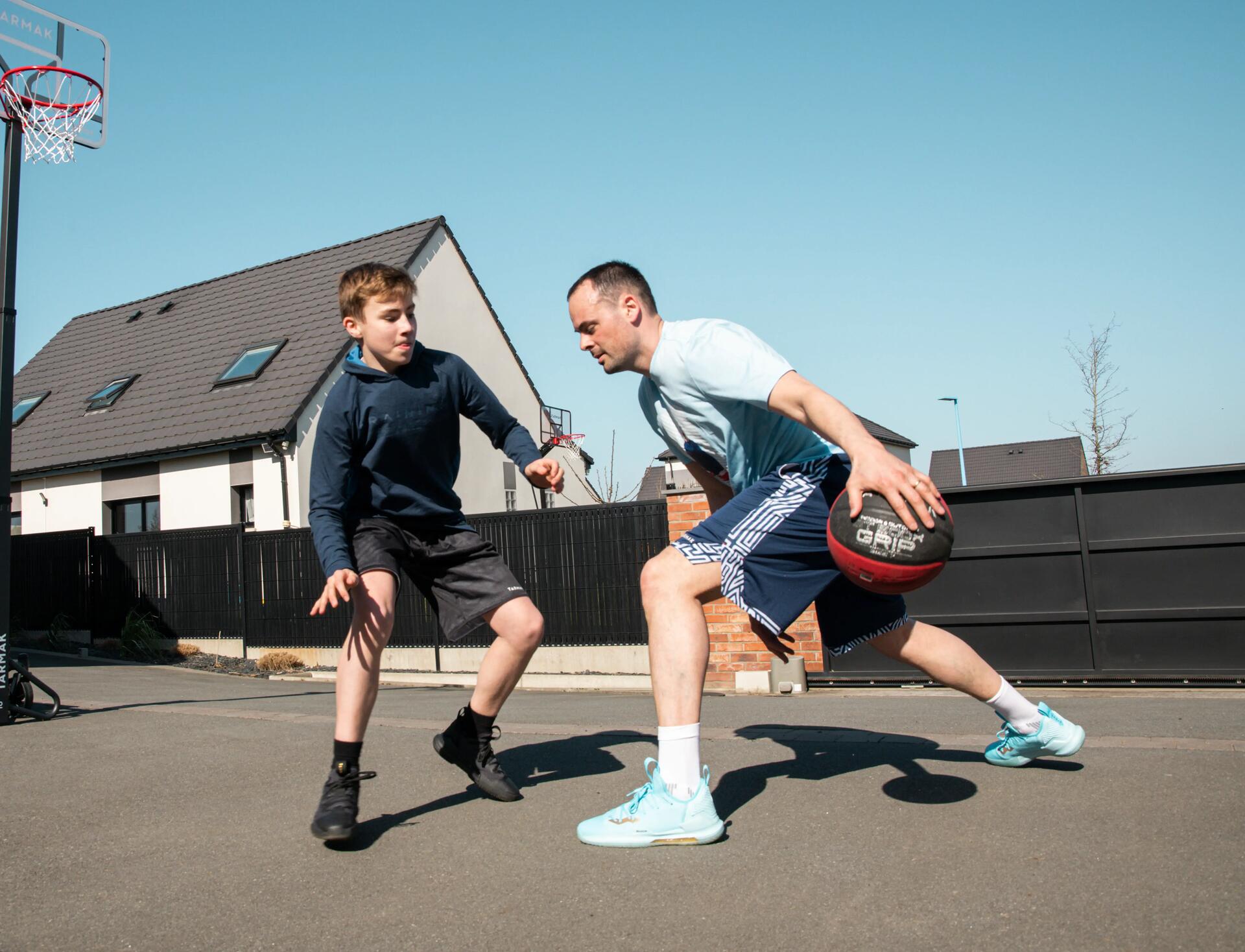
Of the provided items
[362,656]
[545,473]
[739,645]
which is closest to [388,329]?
[545,473]

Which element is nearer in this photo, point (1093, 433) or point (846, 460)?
point (846, 460)

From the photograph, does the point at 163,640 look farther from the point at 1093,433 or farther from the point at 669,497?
the point at 1093,433

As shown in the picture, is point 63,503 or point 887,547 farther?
point 63,503

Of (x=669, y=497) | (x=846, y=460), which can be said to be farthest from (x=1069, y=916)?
(x=669, y=497)

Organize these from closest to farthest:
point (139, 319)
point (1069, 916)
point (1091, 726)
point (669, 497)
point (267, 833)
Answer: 1. point (1069, 916)
2. point (267, 833)
3. point (1091, 726)
4. point (669, 497)
5. point (139, 319)

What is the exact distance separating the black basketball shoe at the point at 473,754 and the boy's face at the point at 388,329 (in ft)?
4.33

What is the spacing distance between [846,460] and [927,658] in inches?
27.5

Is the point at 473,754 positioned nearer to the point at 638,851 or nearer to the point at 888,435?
the point at 638,851

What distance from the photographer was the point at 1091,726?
496 centimetres

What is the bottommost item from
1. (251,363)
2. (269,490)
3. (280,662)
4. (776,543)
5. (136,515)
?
(280,662)

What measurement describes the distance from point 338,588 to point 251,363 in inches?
721

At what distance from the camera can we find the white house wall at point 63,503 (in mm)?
19828

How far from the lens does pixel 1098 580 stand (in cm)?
785

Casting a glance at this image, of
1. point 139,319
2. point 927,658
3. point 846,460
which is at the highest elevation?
point 139,319
